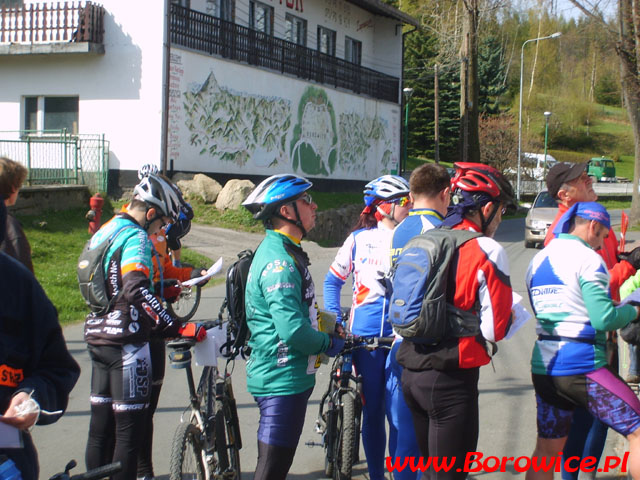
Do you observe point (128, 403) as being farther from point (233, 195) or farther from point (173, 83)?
point (173, 83)

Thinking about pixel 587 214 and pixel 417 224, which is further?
pixel 417 224

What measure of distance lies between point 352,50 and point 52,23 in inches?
588

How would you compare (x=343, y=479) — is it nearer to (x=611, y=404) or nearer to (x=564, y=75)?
A: (x=611, y=404)

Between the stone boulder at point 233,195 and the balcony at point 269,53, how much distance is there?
4497 millimetres

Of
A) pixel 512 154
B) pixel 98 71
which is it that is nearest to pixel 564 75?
pixel 512 154

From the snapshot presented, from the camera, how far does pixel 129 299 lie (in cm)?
368

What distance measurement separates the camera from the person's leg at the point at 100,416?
3.83 metres

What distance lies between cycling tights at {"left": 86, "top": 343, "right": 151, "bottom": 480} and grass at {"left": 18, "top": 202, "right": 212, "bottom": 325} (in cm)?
582

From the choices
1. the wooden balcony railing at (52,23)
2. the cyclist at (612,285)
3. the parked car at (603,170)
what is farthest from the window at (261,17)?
the parked car at (603,170)

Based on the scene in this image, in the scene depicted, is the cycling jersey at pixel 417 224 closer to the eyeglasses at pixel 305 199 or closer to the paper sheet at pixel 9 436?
the eyeglasses at pixel 305 199

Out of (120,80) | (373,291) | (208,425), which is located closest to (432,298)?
(373,291)

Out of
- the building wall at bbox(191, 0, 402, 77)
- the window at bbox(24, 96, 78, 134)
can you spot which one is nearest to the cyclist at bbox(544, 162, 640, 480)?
the window at bbox(24, 96, 78, 134)

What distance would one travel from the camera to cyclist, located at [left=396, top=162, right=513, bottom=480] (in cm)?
312

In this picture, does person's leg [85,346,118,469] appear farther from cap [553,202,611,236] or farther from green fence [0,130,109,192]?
green fence [0,130,109,192]
